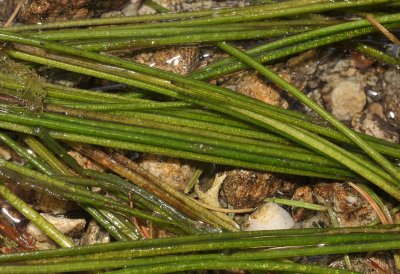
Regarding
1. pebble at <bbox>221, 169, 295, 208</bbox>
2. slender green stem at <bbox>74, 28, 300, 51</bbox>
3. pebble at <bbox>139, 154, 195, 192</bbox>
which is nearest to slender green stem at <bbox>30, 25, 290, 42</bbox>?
slender green stem at <bbox>74, 28, 300, 51</bbox>

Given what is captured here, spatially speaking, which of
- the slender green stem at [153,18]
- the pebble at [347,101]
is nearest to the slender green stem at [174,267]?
the pebble at [347,101]

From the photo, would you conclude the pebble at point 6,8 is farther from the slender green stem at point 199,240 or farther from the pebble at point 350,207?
the pebble at point 350,207

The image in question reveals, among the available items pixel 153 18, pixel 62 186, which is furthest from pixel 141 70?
pixel 62 186

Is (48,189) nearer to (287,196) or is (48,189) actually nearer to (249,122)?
(249,122)

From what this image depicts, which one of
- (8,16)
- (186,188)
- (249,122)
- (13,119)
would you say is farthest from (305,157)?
(8,16)

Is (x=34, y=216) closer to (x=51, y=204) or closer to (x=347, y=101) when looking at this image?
(x=51, y=204)

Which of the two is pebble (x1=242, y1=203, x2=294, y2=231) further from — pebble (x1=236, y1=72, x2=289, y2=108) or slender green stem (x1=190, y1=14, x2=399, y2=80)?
slender green stem (x1=190, y1=14, x2=399, y2=80)

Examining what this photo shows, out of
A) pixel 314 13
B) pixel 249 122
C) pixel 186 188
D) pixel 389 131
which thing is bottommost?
pixel 186 188
